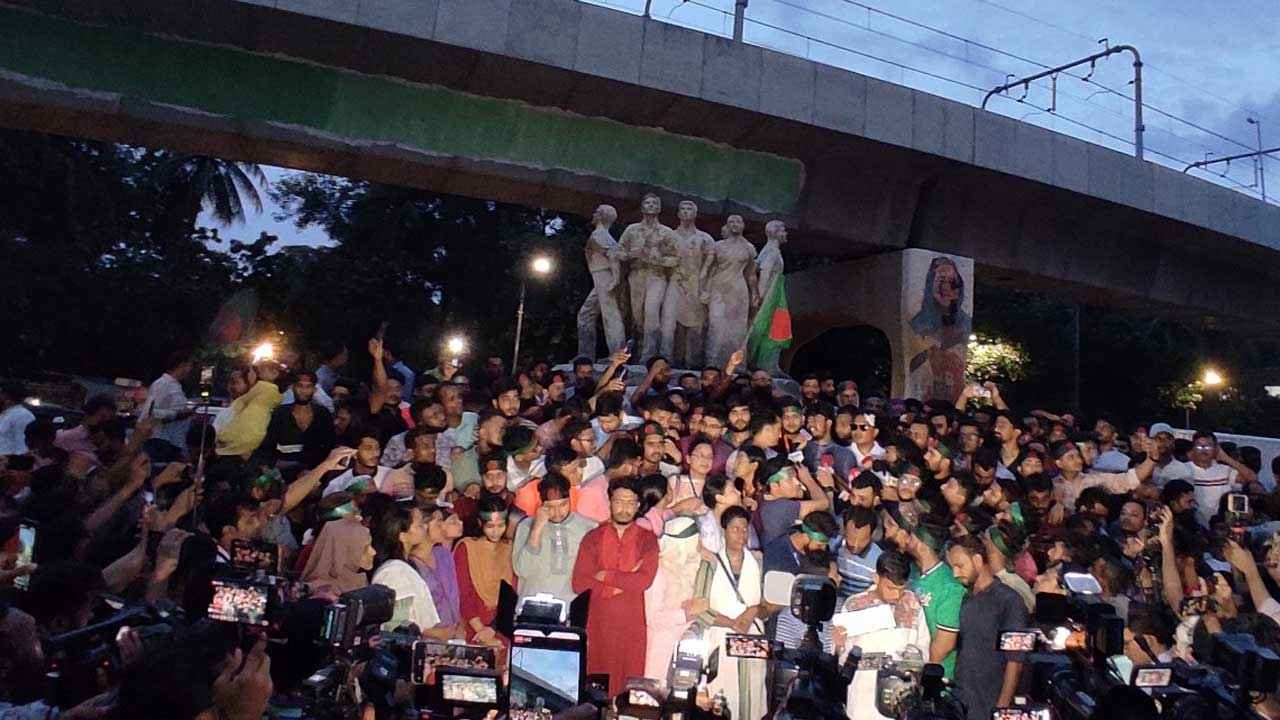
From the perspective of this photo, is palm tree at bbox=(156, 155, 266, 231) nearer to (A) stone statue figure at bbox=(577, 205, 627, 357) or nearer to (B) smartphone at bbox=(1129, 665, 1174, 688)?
(A) stone statue figure at bbox=(577, 205, 627, 357)

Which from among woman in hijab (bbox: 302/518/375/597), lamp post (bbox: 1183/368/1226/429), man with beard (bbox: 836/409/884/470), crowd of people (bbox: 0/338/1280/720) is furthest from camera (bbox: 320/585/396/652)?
lamp post (bbox: 1183/368/1226/429)

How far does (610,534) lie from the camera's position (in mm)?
5234

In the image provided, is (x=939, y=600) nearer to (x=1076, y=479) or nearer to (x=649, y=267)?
(x=1076, y=479)

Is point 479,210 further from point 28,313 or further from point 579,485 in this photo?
point 579,485

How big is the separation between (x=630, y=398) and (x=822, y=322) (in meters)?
9.58

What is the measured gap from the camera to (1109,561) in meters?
5.05

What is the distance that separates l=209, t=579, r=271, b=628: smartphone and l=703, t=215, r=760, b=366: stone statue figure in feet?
29.4

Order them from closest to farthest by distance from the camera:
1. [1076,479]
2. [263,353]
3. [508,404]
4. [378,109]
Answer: [508,404]
[263,353]
[1076,479]
[378,109]

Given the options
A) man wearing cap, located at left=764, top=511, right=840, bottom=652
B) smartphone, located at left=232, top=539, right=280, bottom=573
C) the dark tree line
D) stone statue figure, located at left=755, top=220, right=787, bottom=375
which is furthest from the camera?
the dark tree line

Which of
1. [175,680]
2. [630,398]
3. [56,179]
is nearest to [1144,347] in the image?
[630,398]

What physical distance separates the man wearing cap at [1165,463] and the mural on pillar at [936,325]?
571 centimetres

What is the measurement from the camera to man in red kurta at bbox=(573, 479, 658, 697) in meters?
5.11

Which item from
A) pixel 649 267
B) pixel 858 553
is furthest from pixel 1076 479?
pixel 649 267

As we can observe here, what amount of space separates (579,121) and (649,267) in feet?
8.58
